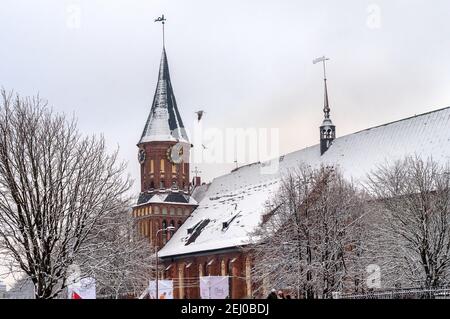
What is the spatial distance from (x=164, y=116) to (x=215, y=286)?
28186 mm

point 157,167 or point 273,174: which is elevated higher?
point 157,167

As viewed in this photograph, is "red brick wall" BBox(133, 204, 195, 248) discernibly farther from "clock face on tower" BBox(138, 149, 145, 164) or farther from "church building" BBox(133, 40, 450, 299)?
"clock face on tower" BBox(138, 149, 145, 164)

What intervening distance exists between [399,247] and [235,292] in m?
28.0

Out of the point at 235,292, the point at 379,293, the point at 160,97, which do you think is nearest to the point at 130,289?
the point at 235,292

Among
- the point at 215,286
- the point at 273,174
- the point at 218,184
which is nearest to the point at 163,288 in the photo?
the point at 215,286

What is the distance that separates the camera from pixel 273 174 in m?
82.4

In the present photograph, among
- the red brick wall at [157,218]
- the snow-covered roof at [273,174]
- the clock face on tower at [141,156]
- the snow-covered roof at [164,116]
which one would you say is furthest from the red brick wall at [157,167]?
the snow-covered roof at [273,174]

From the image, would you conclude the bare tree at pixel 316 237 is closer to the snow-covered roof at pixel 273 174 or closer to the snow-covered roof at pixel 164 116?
the snow-covered roof at pixel 273 174

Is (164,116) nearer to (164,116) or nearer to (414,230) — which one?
(164,116)

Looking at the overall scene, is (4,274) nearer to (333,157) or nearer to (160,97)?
(333,157)

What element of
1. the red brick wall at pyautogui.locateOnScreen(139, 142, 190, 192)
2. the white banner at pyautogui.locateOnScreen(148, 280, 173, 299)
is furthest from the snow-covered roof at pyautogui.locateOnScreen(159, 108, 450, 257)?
the white banner at pyautogui.locateOnScreen(148, 280, 173, 299)

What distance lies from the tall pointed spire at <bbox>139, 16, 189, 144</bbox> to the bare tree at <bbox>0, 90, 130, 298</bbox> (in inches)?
2251

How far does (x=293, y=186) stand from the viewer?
5728cm

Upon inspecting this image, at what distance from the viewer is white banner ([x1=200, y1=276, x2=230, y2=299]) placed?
7306 cm
